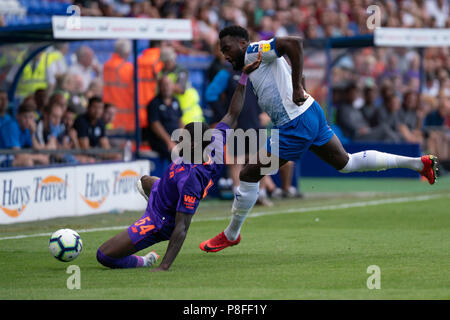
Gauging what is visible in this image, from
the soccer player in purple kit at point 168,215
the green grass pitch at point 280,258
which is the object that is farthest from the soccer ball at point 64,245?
the soccer player in purple kit at point 168,215

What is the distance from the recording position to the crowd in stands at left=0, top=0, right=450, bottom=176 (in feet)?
44.1

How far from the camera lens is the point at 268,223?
11.4m

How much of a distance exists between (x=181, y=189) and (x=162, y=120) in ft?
22.4

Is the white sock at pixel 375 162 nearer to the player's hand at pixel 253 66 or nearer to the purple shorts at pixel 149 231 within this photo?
the player's hand at pixel 253 66

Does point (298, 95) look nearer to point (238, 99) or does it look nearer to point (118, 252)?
point (238, 99)

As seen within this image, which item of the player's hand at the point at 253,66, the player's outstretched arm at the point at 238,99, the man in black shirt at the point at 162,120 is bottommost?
the man in black shirt at the point at 162,120

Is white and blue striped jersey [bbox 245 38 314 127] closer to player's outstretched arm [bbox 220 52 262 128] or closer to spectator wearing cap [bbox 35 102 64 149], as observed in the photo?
player's outstretched arm [bbox 220 52 262 128]

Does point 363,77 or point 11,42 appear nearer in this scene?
point 11,42

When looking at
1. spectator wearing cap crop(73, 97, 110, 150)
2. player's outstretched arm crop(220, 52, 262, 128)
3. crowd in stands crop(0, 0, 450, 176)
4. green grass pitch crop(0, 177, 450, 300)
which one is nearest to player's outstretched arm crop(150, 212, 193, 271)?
green grass pitch crop(0, 177, 450, 300)

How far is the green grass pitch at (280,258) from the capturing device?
21.5ft

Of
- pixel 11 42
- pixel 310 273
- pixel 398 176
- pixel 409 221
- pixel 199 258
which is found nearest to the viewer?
pixel 310 273
